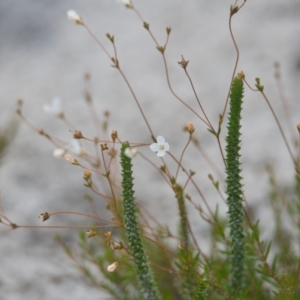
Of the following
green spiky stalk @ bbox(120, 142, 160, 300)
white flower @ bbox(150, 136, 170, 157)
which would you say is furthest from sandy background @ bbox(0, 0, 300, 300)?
white flower @ bbox(150, 136, 170, 157)

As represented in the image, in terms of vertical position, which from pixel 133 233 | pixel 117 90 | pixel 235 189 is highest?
pixel 117 90

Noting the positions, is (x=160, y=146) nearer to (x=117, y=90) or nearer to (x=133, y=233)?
(x=133, y=233)

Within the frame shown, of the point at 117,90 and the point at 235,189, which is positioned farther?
the point at 117,90

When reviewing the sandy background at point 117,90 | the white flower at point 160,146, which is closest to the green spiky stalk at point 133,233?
the white flower at point 160,146

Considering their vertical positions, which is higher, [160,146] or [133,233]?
[160,146]

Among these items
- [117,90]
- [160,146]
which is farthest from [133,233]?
[117,90]

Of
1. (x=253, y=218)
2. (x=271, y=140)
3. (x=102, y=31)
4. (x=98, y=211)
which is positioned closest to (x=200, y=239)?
(x=253, y=218)

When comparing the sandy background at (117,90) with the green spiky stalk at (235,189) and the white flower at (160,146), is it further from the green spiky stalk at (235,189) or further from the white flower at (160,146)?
the white flower at (160,146)
